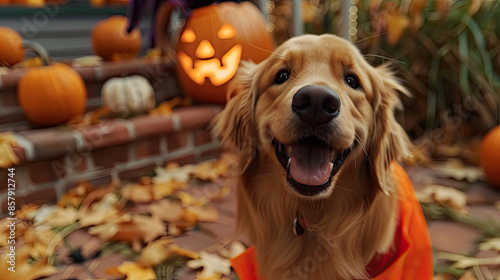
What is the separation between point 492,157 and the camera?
7.72 feet

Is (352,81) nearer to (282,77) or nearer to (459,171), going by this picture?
(282,77)

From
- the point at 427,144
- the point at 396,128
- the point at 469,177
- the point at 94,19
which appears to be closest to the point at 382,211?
the point at 396,128

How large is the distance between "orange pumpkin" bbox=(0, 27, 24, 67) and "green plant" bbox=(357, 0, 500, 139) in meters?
2.39

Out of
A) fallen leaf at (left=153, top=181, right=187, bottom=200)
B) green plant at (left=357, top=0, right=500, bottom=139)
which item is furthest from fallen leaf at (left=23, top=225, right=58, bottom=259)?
green plant at (left=357, top=0, right=500, bottom=139)

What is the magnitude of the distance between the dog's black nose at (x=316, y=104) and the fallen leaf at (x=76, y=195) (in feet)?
5.66

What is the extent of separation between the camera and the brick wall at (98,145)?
2.19 meters

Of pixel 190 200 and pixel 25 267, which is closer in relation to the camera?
pixel 25 267

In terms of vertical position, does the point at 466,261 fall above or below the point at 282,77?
below

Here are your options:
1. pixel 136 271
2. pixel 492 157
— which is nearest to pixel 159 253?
pixel 136 271

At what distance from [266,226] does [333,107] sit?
55 cm

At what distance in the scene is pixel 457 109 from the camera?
122 inches

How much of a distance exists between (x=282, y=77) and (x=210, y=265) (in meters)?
0.96

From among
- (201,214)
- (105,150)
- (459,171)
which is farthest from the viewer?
(459,171)

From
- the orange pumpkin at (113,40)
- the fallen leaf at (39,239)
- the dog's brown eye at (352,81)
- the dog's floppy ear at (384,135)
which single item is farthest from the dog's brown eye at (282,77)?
the orange pumpkin at (113,40)
